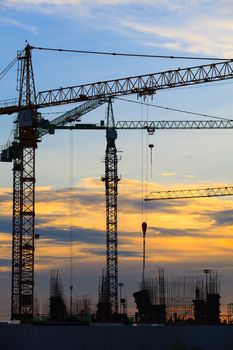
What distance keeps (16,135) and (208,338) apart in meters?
83.5

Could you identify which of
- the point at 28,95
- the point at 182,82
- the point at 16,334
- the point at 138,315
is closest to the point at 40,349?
the point at 16,334

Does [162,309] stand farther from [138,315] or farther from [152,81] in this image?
[152,81]

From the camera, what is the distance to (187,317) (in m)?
104

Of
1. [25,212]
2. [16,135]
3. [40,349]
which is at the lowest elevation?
[40,349]

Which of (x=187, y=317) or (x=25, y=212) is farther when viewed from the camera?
(x=25, y=212)

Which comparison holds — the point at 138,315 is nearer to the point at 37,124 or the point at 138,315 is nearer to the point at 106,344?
the point at 106,344

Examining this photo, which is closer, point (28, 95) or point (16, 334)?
point (16, 334)

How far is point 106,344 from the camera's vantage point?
2776 inches

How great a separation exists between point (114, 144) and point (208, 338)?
97.9m

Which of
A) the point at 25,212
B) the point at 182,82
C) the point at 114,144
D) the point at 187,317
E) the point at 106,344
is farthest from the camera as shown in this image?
the point at 114,144

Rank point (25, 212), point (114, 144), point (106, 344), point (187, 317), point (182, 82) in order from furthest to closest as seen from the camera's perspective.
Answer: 1. point (114, 144)
2. point (25, 212)
3. point (182, 82)
4. point (187, 317)
5. point (106, 344)

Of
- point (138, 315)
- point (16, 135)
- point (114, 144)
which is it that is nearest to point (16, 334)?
point (138, 315)

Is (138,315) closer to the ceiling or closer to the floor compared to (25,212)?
closer to the floor

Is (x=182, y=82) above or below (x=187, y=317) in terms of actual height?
above
